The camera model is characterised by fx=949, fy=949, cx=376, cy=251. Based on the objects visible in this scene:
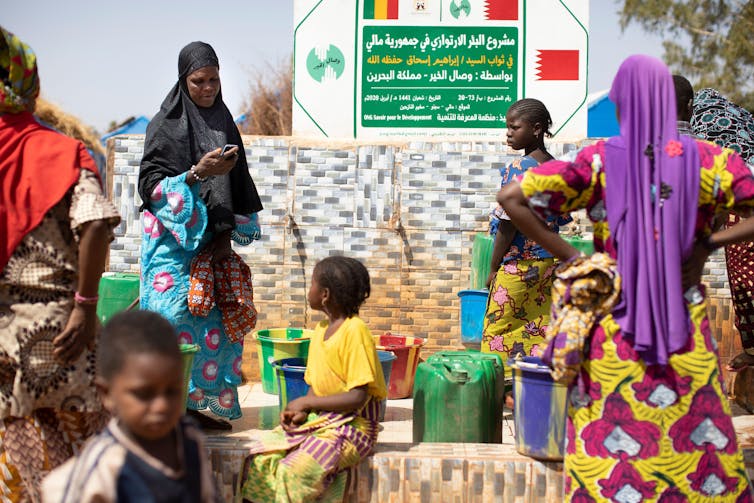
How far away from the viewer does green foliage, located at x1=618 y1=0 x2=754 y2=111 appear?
2166 centimetres

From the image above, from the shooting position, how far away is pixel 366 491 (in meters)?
4.12

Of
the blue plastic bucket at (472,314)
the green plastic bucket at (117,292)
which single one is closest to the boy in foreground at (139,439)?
the blue plastic bucket at (472,314)

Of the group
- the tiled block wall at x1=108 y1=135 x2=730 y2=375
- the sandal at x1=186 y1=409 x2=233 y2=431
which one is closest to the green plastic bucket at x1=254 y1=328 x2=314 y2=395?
the tiled block wall at x1=108 y1=135 x2=730 y2=375

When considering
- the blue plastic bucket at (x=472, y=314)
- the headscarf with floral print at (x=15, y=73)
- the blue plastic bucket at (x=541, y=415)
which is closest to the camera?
the headscarf with floral print at (x=15, y=73)

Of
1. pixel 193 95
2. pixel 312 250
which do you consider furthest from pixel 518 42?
pixel 193 95

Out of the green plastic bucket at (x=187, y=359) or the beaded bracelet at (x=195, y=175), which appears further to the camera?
the beaded bracelet at (x=195, y=175)

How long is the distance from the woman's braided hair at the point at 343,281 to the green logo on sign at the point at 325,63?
11.9 ft

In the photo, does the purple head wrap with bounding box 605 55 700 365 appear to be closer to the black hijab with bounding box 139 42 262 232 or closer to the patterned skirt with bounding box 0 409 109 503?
the patterned skirt with bounding box 0 409 109 503

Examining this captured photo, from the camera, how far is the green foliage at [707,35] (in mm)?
21656

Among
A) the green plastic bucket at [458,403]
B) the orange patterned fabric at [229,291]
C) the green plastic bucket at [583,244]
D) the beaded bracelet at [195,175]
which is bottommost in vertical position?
the green plastic bucket at [458,403]

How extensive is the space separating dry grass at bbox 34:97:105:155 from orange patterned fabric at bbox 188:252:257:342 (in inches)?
463

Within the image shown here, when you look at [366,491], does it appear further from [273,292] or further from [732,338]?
[732,338]

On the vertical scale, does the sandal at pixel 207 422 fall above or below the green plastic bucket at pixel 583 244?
below

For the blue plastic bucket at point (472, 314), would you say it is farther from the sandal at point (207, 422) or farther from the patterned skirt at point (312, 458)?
the patterned skirt at point (312, 458)
